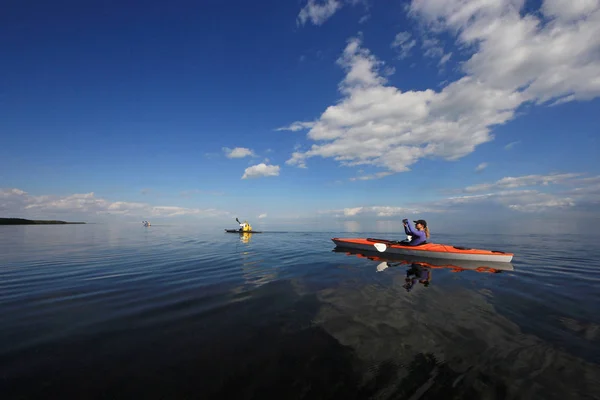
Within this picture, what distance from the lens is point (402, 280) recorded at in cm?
1332

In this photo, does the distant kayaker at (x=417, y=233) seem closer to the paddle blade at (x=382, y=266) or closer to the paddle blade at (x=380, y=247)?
the paddle blade at (x=380, y=247)

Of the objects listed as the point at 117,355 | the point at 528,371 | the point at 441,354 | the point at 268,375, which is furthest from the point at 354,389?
the point at 117,355

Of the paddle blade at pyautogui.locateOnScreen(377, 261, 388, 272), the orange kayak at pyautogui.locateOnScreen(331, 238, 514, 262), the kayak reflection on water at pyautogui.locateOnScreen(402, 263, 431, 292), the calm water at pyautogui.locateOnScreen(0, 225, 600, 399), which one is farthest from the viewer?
the orange kayak at pyautogui.locateOnScreen(331, 238, 514, 262)

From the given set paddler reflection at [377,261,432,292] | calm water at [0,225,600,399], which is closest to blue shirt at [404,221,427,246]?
paddler reflection at [377,261,432,292]

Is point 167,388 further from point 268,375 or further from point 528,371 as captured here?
point 528,371

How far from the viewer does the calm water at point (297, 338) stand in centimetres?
484

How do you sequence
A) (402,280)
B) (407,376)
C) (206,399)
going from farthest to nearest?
(402,280) < (407,376) < (206,399)

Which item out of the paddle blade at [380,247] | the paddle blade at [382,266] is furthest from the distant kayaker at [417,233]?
the paddle blade at [382,266]

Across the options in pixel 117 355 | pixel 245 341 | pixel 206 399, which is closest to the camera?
pixel 206 399

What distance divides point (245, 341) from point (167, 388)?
2094 mm

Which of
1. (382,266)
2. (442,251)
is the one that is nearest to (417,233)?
(442,251)

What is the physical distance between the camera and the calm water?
15.9 ft

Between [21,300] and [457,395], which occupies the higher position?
[21,300]

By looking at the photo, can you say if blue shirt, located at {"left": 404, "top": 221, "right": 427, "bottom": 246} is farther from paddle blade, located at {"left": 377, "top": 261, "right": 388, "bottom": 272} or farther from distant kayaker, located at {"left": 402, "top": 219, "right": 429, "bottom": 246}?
paddle blade, located at {"left": 377, "top": 261, "right": 388, "bottom": 272}
